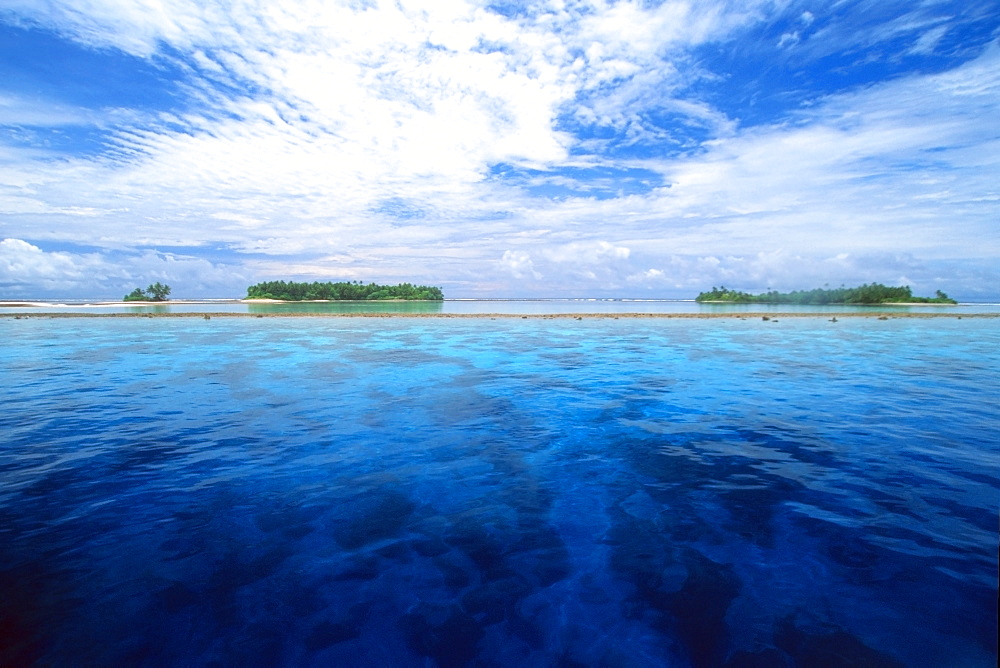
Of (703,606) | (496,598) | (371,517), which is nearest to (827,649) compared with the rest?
(703,606)

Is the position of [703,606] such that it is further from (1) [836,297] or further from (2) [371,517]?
(1) [836,297]

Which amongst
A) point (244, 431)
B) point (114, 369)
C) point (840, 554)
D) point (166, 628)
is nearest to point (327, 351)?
point (114, 369)

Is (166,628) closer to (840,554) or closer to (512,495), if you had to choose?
(512,495)

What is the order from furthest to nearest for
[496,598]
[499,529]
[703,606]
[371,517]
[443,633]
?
[371,517] < [499,529] < [496,598] < [703,606] < [443,633]

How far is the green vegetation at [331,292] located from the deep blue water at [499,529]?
13751 cm

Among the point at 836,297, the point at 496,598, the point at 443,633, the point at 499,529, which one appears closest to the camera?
the point at 443,633

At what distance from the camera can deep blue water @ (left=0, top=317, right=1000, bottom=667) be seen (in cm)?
534

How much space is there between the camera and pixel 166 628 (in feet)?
17.8

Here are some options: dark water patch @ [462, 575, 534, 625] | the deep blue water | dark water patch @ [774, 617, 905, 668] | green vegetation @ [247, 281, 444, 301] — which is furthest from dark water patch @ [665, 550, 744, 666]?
green vegetation @ [247, 281, 444, 301]

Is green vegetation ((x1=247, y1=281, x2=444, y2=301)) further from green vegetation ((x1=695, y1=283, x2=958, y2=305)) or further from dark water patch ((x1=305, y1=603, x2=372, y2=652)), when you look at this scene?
dark water patch ((x1=305, y1=603, x2=372, y2=652))

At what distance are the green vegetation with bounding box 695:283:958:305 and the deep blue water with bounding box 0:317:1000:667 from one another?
143928 mm

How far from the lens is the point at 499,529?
306 inches

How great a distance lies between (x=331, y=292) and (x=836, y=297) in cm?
15292

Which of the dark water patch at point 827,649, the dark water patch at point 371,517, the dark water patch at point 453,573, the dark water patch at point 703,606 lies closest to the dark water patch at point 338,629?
the dark water patch at point 453,573
